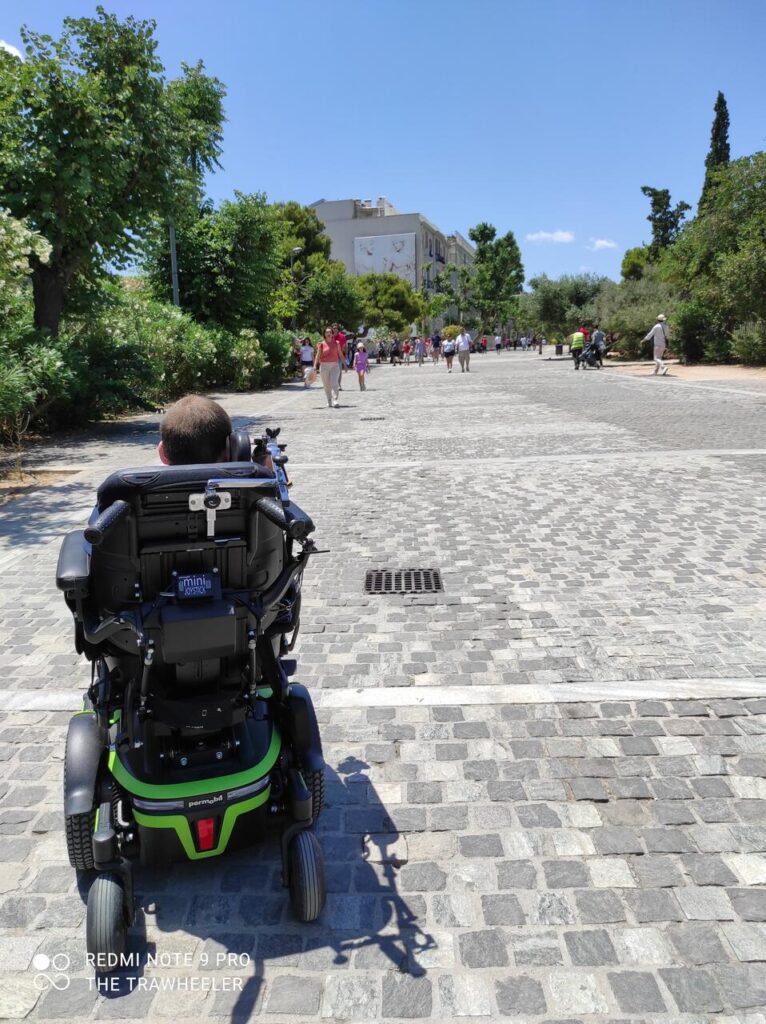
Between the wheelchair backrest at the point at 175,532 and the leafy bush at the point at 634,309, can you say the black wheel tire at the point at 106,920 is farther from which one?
the leafy bush at the point at 634,309

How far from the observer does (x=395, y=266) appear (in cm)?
9344

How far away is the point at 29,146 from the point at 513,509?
426 inches

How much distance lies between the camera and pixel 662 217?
58844 millimetres

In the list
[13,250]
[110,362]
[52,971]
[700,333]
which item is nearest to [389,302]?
[700,333]

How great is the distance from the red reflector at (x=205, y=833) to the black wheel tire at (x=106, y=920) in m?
0.25

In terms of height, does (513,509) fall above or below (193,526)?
below

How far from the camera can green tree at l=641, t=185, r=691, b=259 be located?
58375 mm

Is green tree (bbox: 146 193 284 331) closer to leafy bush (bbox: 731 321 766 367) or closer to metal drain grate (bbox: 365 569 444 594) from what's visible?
leafy bush (bbox: 731 321 766 367)

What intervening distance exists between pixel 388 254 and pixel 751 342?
7200cm

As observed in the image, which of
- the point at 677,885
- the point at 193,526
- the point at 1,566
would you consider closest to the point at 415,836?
the point at 677,885

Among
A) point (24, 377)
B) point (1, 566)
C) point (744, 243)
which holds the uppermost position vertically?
point (744, 243)

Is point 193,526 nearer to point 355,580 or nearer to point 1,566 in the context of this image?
point 355,580

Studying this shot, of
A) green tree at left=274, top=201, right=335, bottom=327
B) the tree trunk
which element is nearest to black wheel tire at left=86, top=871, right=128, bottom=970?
the tree trunk

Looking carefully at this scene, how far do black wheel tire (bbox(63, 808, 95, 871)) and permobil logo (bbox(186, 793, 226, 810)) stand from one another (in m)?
0.32
